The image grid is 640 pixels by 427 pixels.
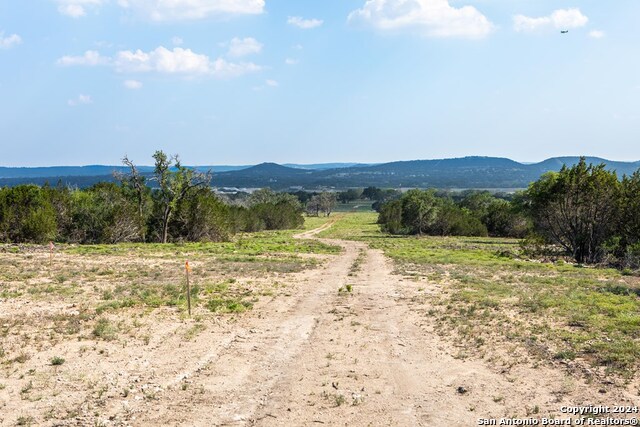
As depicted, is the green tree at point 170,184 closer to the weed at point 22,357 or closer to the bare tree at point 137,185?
the bare tree at point 137,185

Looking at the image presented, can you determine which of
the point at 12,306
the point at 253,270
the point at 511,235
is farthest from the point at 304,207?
the point at 12,306

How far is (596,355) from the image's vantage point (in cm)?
1110

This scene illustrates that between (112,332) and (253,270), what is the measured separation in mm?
14065

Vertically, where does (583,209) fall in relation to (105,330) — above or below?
above

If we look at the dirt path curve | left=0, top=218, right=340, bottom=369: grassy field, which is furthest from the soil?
left=0, top=218, right=340, bottom=369: grassy field

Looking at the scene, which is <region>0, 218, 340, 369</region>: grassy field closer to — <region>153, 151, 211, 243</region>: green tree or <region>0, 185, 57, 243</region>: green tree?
<region>0, 185, 57, 243</region>: green tree

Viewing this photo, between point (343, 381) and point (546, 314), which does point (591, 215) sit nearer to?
point (546, 314)

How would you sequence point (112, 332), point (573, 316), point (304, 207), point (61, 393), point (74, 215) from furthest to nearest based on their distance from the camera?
point (304, 207) → point (74, 215) → point (573, 316) → point (112, 332) → point (61, 393)

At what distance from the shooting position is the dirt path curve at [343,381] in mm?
8461

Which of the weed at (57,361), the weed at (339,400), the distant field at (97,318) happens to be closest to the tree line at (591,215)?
the distant field at (97,318)

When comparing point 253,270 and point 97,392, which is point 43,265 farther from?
point 97,392

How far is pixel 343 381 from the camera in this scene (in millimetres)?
10062

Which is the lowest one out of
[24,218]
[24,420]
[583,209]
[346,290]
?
[346,290]

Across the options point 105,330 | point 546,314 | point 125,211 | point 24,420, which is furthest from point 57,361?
point 125,211
